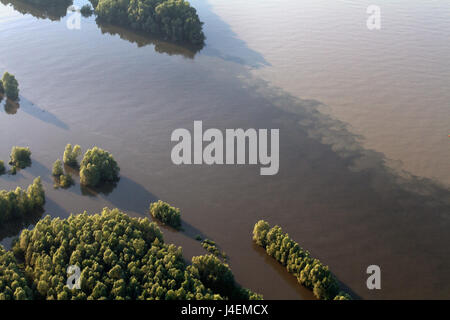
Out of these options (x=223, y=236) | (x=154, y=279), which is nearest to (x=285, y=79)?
(x=223, y=236)

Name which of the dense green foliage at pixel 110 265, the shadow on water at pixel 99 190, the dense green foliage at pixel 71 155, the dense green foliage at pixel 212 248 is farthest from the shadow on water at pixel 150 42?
the dense green foliage at pixel 110 265

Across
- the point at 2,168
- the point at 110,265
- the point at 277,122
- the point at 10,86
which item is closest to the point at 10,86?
the point at 10,86

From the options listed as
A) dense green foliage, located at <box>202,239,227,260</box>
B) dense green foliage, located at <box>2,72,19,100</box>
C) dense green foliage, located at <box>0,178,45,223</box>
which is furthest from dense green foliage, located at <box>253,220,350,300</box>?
dense green foliage, located at <box>2,72,19,100</box>

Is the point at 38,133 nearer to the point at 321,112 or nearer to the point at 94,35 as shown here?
the point at 94,35

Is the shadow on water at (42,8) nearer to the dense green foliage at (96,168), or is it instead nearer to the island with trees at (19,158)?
the island with trees at (19,158)

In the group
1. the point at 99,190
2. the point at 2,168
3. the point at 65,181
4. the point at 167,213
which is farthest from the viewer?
the point at 2,168

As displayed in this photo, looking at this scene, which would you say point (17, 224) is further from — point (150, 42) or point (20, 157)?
point (150, 42)
